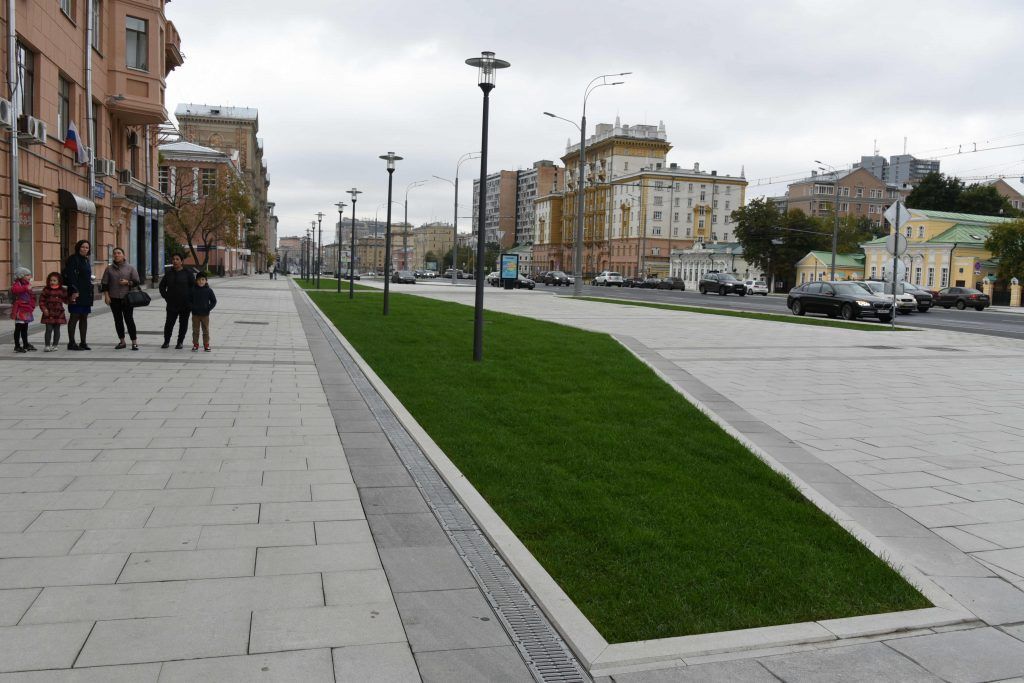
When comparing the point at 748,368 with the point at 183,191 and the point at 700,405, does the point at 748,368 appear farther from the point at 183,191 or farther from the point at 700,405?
the point at 183,191

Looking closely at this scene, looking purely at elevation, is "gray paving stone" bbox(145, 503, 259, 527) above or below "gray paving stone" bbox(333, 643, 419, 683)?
above

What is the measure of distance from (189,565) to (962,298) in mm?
52282

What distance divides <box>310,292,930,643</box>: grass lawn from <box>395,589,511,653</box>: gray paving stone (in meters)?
0.46

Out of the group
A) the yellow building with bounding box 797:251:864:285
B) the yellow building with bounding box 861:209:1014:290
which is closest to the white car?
the yellow building with bounding box 797:251:864:285

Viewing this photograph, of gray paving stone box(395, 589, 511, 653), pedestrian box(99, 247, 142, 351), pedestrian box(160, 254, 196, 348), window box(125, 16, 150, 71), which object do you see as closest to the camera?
gray paving stone box(395, 589, 511, 653)

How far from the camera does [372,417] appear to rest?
8.70 meters

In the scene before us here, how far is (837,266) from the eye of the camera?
73.9 metres

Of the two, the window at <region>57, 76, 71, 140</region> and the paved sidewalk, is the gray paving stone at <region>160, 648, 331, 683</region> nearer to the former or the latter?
the paved sidewalk

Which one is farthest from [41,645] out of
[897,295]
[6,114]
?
[897,295]

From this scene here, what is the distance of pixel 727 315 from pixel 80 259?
827 inches

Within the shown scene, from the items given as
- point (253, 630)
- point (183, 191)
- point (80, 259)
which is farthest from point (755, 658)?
point (183, 191)

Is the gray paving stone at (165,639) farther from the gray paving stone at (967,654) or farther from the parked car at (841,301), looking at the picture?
the parked car at (841,301)

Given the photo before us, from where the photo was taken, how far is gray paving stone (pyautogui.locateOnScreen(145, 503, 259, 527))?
16.7 ft

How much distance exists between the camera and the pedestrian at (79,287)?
13.6 meters
